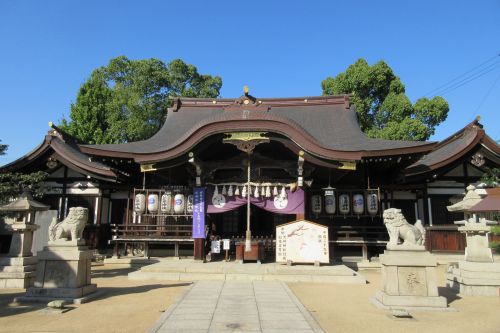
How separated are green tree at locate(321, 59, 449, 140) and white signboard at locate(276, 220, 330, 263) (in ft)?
46.8

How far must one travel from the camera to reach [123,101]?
25672mm

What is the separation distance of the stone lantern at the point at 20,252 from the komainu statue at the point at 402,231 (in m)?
8.98

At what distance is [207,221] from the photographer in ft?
47.1

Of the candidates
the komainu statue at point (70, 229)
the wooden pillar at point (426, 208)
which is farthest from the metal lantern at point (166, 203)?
the wooden pillar at point (426, 208)

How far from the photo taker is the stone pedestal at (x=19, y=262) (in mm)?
9359

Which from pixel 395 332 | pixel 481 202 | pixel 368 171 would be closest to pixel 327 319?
pixel 395 332

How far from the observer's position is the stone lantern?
9.38 meters

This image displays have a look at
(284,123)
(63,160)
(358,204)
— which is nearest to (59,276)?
(284,123)

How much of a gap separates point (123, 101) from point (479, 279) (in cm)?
2333

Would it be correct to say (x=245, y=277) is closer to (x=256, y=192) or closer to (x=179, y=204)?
(x=256, y=192)

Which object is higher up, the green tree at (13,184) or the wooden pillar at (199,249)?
the green tree at (13,184)

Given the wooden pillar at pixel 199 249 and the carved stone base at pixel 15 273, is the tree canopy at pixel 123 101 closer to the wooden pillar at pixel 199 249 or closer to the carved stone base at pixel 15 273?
the wooden pillar at pixel 199 249

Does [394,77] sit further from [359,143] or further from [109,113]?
[109,113]

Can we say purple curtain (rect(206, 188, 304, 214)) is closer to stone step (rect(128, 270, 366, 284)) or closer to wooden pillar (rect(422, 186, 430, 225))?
stone step (rect(128, 270, 366, 284))
